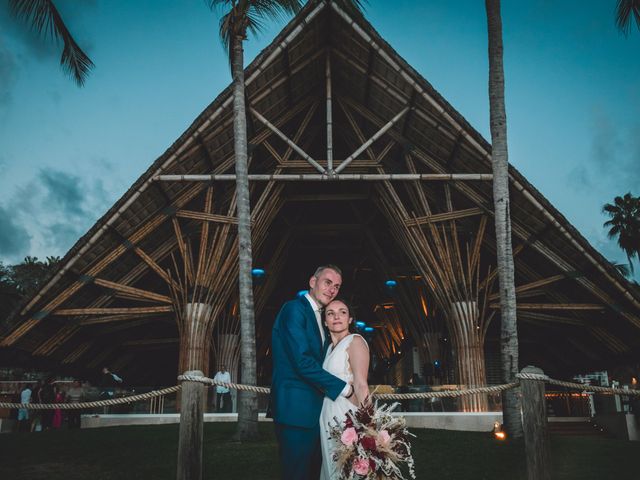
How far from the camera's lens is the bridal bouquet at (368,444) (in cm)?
312

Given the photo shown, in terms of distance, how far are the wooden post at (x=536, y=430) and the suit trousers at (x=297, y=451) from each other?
5.22 ft

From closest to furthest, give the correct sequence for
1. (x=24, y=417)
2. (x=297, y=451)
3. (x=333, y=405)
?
(x=297, y=451), (x=333, y=405), (x=24, y=417)

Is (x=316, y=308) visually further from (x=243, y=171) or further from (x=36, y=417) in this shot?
(x=36, y=417)

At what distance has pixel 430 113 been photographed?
1308 centimetres

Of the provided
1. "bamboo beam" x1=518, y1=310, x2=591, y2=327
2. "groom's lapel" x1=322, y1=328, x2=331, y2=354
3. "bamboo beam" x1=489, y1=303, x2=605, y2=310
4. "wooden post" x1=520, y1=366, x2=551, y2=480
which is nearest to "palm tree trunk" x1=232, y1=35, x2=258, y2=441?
"groom's lapel" x1=322, y1=328, x2=331, y2=354

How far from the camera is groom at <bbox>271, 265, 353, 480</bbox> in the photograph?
328 centimetres

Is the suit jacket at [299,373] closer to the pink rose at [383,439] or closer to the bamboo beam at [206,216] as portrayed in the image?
the pink rose at [383,439]

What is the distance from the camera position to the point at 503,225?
9.12 metres

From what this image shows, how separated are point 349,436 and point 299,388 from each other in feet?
1.46

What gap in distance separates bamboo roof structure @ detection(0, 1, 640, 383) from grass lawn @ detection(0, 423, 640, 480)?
474 cm

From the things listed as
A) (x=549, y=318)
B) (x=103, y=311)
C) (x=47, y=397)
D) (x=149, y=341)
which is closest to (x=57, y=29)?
(x=103, y=311)

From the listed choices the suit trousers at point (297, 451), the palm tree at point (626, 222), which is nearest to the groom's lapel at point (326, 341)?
the suit trousers at point (297, 451)

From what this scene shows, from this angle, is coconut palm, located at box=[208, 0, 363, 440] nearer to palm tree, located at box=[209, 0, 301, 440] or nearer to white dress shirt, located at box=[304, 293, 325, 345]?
palm tree, located at box=[209, 0, 301, 440]

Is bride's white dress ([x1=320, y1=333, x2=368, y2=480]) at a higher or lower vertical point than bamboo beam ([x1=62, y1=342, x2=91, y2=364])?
lower
